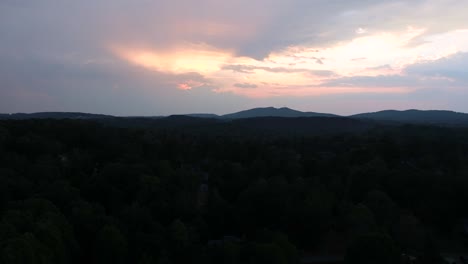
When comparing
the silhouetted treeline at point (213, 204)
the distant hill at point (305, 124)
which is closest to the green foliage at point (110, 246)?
the silhouetted treeline at point (213, 204)

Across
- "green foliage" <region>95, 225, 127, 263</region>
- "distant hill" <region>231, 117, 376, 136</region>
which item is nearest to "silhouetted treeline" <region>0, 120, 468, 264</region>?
"green foliage" <region>95, 225, 127, 263</region>

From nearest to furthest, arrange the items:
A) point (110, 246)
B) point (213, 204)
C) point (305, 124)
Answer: point (110, 246), point (213, 204), point (305, 124)

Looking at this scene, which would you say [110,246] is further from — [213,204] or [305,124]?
[305,124]

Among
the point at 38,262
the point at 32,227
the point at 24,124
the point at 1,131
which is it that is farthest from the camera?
the point at 24,124

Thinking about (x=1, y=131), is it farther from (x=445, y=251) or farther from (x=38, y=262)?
(x=445, y=251)

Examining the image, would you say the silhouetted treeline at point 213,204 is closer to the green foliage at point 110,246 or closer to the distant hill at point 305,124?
the green foliage at point 110,246

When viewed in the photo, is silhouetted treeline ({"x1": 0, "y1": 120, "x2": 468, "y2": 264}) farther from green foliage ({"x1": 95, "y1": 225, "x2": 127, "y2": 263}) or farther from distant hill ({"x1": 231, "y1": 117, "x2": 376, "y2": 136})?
distant hill ({"x1": 231, "y1": 117, "x2": 376, "y2": 136})

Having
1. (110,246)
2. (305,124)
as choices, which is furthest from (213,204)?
(305,124)


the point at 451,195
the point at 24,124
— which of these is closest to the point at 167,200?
the point at 451,195
